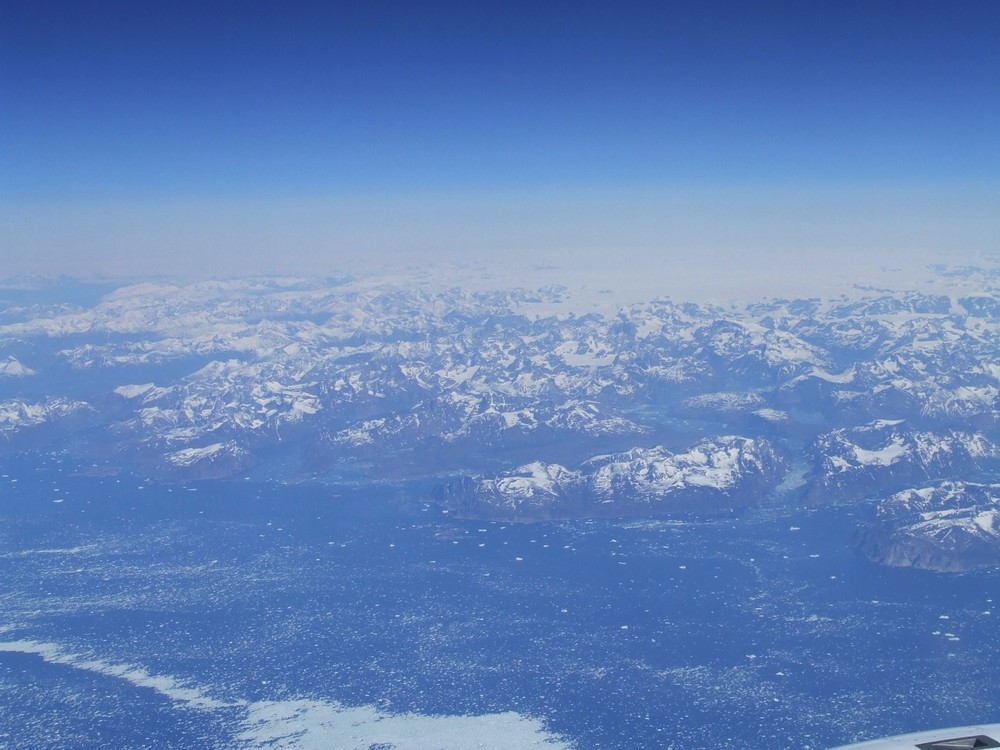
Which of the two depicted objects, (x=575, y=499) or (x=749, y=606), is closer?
(x=749, y=606)

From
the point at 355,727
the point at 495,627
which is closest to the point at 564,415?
the point at 495,627

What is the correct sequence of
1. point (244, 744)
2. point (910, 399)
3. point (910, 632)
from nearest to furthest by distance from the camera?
point (244, 744) < point (910, 632) < point (910, 399)

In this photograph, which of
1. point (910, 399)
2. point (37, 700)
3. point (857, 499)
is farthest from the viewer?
point (910, 399)

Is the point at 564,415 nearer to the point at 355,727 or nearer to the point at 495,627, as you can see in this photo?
the point at 495,627

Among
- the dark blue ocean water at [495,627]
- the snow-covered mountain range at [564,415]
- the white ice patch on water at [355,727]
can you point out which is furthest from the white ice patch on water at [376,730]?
the snow-covered mountain range at [564,415]

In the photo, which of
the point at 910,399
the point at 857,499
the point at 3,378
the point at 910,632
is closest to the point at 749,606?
the point at 910,632

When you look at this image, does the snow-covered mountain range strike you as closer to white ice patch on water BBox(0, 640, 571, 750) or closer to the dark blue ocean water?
the dark blue ocean water

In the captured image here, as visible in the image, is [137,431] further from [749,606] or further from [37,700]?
[749,606]

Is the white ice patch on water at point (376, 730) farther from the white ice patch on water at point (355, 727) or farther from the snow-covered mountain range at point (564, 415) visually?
the snow-covered mountain range at point (564, 415)
